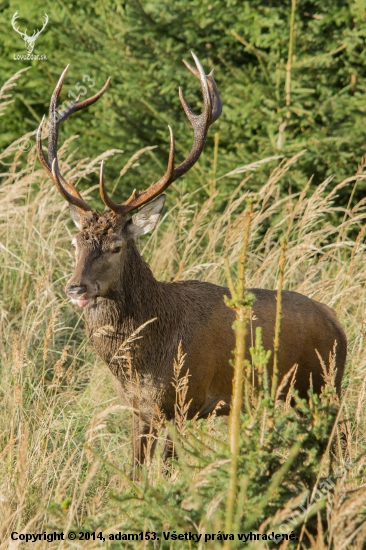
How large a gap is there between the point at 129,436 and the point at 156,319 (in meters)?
0.90

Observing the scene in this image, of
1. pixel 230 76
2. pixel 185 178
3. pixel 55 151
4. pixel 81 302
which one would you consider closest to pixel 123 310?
pixel 81 302

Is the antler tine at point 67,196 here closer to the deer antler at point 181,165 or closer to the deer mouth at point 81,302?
the deer antler at point 181,165

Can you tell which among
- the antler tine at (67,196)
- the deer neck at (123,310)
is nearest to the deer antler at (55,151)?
the antler tine at (67,196)

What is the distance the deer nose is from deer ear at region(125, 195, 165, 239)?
62cm

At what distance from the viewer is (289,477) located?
10.2 ft

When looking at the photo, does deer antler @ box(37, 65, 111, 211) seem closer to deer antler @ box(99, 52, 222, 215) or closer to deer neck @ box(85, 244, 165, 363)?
deer antler @ box(99, 52, 222, 215)

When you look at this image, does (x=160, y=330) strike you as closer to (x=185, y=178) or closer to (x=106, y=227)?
(x=106, y=227)

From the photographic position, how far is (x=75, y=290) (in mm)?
4367

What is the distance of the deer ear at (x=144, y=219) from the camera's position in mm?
4887

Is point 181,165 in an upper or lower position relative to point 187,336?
upper

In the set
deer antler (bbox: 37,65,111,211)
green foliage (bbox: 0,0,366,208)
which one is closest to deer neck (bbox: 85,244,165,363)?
deer antler (bbox: 37,65,111,211)

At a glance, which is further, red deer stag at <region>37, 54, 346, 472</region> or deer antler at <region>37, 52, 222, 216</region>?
deer antler at <region>37, 52, 222, 216</region>

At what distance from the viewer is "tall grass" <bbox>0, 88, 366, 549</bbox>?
2.90 meters

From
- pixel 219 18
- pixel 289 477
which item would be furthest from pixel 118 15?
pixel 289 477
